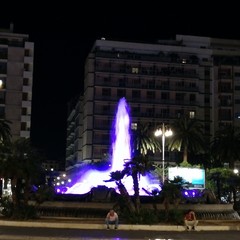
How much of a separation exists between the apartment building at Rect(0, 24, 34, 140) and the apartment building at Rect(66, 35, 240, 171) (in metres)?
15.9

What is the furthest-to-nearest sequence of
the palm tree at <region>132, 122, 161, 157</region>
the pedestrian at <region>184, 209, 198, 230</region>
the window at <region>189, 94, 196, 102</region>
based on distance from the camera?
1. the window at <region>189, 94, 196, 102</region>
2. the palm tree at <region>132, 122, 161, 157</region>
3. the pedestrian at <region>184, 209, 198, 230</region>

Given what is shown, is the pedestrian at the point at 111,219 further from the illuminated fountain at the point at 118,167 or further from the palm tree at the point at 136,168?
the illuminated fountain at the point at 118,167

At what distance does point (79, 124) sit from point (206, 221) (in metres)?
96.6

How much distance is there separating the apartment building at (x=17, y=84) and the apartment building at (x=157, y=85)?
625 inches

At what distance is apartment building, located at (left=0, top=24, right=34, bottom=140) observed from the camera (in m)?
99.2

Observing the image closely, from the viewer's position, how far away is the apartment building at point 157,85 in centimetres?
11312

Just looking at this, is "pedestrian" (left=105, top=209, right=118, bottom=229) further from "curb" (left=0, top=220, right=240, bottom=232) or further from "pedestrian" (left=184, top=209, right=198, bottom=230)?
"pedestrian" (left=184, top=209, right=198, bottom=230)

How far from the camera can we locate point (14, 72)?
336 feet

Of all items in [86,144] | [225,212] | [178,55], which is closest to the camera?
[225,212]

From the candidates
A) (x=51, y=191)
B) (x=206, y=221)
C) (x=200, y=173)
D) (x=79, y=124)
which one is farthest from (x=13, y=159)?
(x=79, y=124)

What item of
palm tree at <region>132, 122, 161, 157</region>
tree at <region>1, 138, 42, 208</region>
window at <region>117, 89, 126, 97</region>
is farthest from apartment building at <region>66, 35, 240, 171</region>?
tree at <region>1, 138, 42, 208</region>

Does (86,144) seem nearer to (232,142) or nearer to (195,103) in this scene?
(195,103)

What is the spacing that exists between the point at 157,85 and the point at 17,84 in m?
30.9

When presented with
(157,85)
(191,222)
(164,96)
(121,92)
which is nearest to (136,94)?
(121,92)
